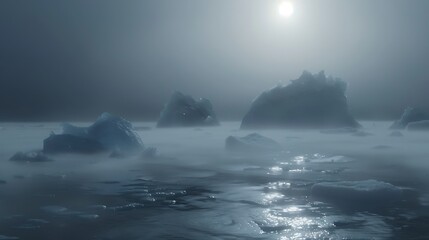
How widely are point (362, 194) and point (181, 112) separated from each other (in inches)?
1104

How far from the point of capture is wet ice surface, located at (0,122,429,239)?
5539 millimetres

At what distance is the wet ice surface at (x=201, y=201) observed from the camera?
5539 mm

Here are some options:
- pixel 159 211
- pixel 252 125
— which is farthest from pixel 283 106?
pixel 159 211

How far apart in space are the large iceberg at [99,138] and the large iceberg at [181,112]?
19.1 m

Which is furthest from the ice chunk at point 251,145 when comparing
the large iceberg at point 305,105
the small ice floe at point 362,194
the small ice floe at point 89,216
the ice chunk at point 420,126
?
the ice chunk at point 420,126

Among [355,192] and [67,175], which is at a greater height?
[67,175]

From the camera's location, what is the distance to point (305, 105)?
31.8m

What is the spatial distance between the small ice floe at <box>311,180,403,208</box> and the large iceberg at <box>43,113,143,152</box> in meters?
8.59

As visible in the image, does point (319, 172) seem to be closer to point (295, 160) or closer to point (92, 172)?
point (295, 160)

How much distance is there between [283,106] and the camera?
105ft

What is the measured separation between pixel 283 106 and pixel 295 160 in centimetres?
1859

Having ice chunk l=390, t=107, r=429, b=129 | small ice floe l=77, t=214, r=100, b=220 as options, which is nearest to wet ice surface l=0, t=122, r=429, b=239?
small ice floe l=77, t=214, r=100, b=220

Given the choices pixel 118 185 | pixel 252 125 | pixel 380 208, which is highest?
pixel 252 125

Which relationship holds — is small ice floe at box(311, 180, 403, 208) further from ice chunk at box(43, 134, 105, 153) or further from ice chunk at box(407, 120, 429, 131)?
ice chunk at box(407, 120, 429, 131)
